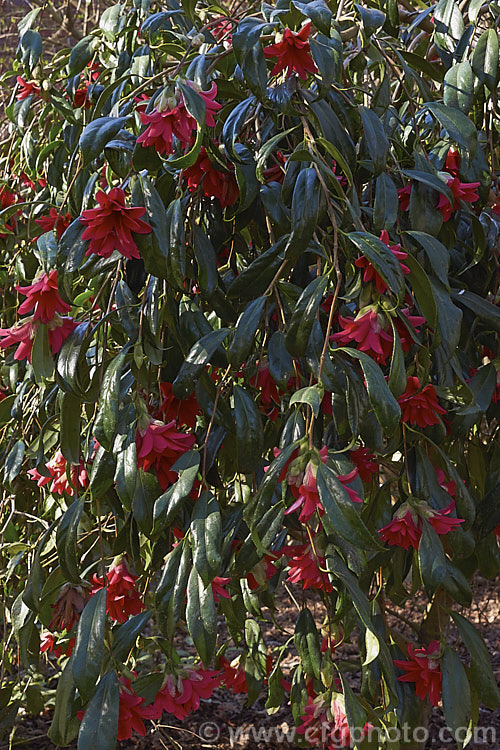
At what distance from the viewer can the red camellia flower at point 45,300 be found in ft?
2.81

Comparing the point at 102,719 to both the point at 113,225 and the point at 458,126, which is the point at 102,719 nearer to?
the point at 113,225

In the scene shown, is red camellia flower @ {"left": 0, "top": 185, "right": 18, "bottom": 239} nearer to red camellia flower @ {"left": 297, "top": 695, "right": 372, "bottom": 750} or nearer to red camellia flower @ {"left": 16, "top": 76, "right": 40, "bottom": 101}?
red camellia flower @ {"left": 16, "top": 76, "right": 40, "bottom": 101}

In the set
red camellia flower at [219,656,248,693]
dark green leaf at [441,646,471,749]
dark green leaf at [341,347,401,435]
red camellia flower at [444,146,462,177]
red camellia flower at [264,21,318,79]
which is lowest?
red camellia flower at [219,656,248,693]

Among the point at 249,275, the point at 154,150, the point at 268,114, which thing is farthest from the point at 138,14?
the point at 249,275

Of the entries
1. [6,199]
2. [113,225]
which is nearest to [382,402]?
[113,225]

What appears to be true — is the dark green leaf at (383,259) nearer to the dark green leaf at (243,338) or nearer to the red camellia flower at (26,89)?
the dark green leaf at (243,338)

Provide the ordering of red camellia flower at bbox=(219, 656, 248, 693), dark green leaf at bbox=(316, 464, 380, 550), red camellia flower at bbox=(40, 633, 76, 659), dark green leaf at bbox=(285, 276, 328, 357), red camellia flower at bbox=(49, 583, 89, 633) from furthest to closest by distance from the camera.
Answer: red camellia flower at bbox=(219, 656, 248, 693) → red camellia flower at bbox=(40, 633, 76, 659) → red camellia flower at bbox=(49, 583, 89, 633) → dark green leaf at bbox=(285, 276, 328, 357) → dark green leaf at bbox=(316, 464, 380, 550)

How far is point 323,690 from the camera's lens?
108 centimetres

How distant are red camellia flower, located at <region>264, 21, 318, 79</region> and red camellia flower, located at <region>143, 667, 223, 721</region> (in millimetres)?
720

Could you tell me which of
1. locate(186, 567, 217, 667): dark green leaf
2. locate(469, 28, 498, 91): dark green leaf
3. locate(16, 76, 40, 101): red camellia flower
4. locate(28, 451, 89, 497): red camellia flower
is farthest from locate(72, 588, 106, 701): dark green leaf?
locate(16, 76, 40, 101): red camellia flower

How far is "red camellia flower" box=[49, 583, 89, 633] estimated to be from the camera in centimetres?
97

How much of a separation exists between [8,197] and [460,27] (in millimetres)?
963

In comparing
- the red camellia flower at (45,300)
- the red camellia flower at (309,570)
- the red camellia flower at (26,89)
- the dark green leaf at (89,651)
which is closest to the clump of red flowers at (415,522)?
the red camellia flower at (309,570)

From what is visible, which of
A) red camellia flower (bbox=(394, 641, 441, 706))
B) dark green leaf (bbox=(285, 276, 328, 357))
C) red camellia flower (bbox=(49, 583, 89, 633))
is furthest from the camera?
red camellia flower (bbox=(394, 641, 441, 706))
